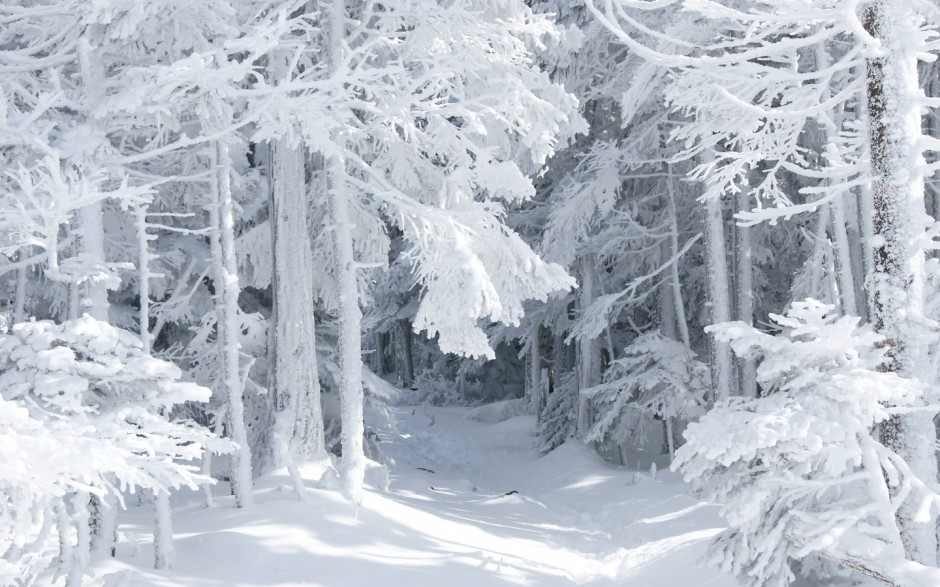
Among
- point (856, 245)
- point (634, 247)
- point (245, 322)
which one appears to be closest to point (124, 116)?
point (245, 322)

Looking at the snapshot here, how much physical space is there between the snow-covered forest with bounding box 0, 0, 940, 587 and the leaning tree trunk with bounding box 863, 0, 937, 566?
2 cm

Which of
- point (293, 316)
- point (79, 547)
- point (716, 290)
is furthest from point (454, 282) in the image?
point (79, 547)

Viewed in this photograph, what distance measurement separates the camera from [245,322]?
12.9 meters

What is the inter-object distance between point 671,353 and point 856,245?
4.42m

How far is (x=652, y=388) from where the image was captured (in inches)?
637

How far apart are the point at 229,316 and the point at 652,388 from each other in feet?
31.7

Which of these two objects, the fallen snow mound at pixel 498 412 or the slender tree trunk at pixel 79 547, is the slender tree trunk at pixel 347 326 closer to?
the slender tree trunk at pixel 79 547

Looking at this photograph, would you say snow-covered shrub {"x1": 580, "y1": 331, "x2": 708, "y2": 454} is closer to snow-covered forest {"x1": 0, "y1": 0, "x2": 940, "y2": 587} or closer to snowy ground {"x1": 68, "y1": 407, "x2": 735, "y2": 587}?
snow-covered forest {"x1": 0, "y1": 0, "x2": 940, "y2": 587}

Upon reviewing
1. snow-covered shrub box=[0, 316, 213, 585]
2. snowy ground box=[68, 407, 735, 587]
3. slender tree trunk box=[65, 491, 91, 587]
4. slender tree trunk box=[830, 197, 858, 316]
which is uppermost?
slender tree trunk box=[830, 197, 858, 316]

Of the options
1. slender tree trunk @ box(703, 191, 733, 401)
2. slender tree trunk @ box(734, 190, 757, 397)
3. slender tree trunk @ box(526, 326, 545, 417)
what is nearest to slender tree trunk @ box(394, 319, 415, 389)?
slender tree trunk @ box(526, 326, 545, 417)

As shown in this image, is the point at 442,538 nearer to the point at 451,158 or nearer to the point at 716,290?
the point at 451,158

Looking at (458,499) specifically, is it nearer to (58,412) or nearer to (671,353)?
(671,353)

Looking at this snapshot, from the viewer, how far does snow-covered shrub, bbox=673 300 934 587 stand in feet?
17.2

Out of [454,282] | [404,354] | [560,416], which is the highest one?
[454,282]
